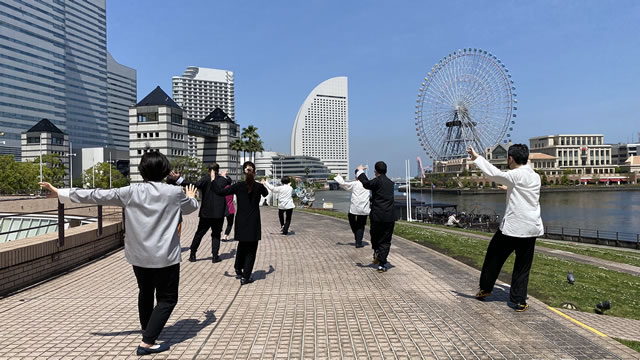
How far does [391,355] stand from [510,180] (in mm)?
2714

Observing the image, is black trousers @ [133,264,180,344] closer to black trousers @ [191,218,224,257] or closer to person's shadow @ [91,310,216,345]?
person's shadow @ [91,310,216,345]

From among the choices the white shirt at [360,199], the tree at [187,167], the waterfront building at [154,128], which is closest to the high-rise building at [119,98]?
the waterfront building at [154,128]

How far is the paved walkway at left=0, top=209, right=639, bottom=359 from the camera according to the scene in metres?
3.94

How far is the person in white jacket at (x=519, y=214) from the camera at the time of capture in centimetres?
498

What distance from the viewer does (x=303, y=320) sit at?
4.86 metres

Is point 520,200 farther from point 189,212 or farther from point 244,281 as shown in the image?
point 244,281

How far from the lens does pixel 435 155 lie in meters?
88.9

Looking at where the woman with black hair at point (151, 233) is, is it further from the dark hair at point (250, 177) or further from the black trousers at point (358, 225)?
the black trousers at point (358, 225)

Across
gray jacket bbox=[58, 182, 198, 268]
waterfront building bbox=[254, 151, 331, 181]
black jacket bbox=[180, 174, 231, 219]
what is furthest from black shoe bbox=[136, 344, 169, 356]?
waterfront building bbox=[254, 151, 331, 181]

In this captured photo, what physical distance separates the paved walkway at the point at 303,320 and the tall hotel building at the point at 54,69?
5043 inches

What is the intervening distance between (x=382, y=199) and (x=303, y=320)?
343 centimetres

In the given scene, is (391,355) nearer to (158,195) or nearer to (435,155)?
(158,195)

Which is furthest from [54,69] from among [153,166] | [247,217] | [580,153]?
[580,153]

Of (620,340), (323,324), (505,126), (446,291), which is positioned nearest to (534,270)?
(446,291)
